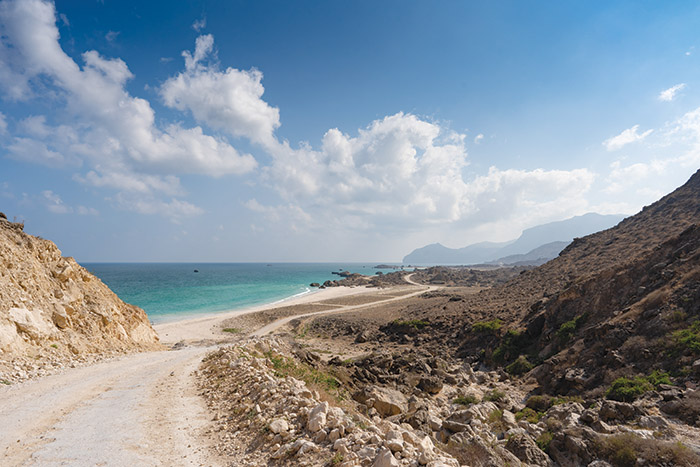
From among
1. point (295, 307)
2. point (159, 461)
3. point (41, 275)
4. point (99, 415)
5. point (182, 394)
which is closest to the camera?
point (159, 461)

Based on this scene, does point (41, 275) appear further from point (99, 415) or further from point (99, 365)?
point (99, 415)

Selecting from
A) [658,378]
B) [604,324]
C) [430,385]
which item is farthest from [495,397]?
[604,324]

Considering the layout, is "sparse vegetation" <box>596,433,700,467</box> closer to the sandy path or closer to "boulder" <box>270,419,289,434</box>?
"boulder" <box>270,419,289,434</box>

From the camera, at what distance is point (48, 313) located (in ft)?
49.0

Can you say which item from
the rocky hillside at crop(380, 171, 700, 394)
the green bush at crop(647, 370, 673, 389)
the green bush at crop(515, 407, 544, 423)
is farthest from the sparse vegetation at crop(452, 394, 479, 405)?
the green bush at crop(647, 370, 673, 389)

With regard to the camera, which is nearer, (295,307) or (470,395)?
(470,395)

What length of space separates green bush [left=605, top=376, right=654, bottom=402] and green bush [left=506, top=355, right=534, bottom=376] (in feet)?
19.0

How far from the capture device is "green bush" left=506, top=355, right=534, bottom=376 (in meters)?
17.1

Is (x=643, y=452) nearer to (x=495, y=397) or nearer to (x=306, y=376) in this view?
(x=495, y=397)

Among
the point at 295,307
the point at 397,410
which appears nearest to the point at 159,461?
the point at 397,410

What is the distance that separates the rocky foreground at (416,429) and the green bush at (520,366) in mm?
4630

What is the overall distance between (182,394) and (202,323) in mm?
34381

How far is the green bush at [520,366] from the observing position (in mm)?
17094

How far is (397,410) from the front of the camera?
459 inches
